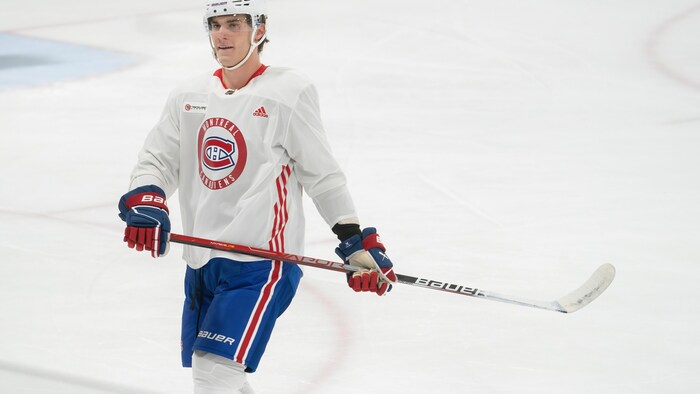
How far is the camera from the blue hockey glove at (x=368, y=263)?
252 cm

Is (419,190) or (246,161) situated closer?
(246,161)

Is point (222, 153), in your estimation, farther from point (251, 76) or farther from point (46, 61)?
point (46, 61)

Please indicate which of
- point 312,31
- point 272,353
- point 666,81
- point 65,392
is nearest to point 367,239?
point 272,353

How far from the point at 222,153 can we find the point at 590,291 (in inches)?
38.4

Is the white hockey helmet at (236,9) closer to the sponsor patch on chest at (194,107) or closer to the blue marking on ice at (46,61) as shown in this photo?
the sponsor patch on chest at (194,107)

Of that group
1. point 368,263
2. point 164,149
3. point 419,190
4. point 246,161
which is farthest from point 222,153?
point 419,190

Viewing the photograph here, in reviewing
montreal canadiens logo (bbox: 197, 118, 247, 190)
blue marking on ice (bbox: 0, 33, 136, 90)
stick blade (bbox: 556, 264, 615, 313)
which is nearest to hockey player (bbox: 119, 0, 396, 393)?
montreal canadiens logo (bbox: 197, 118, 247, 190)

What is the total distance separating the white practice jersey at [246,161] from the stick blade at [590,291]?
59cm

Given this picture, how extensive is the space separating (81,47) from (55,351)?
4.38m

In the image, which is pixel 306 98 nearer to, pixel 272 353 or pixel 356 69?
pixel 272 353

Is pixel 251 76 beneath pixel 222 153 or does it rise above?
above

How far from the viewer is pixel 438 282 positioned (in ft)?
8.75

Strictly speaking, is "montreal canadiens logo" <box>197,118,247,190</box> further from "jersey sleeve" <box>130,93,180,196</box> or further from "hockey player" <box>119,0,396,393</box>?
"jersey sleeve" <box>130,93,180,196</box>

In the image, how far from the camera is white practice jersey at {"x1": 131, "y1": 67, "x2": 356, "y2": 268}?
8.17 feet
